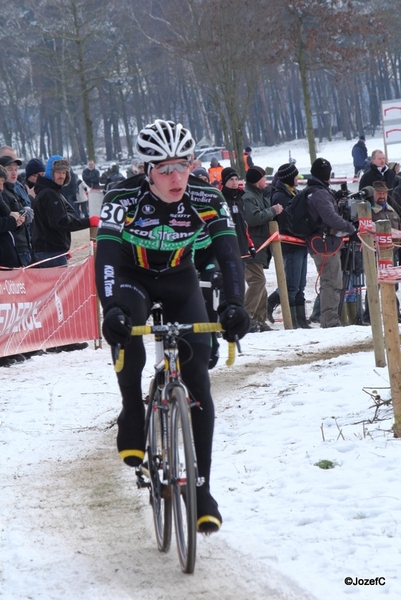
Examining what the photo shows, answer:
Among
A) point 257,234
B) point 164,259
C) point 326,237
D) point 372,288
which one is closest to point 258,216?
point 257,234

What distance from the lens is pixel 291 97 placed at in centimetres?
8231

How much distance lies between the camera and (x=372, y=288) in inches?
326

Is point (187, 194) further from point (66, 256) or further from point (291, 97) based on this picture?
point (291, 97)

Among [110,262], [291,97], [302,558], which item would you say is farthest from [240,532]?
[291,97]

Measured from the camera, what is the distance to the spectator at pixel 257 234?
11805 millimetres

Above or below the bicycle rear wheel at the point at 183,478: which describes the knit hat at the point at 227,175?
above

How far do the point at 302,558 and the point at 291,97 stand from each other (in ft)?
265

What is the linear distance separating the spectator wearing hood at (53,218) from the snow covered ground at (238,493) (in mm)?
2110

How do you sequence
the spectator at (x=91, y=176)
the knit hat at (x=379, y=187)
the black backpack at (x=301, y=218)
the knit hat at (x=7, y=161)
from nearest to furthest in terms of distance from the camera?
the knit hat at (x=7, y=161), the black backpack at (x=301, y=218), the knit hat at (x=379, y=187), the spectator at (x=91, y=176)

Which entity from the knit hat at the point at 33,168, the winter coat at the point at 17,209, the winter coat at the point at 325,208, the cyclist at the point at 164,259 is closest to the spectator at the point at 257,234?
the winter coat at the point at 325,208

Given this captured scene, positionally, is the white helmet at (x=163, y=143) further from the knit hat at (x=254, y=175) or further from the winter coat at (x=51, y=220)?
the knit hat at (x=254, y=175)

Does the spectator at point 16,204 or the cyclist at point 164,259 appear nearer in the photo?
the cyclist at point 164,259

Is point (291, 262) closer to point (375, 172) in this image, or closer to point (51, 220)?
point (51, 220)

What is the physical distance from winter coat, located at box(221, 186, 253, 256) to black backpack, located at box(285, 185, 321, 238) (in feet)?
1.91
